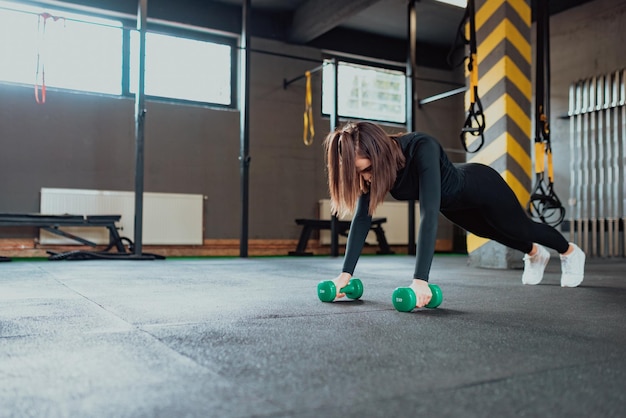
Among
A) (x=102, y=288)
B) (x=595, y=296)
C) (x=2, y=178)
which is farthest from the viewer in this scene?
(x=2, y=178)

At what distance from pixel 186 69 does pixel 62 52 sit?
1.34 meters

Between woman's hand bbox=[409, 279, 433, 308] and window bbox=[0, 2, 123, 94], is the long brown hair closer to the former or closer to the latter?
woman's hand bbox=[409, 279, 433, 308]

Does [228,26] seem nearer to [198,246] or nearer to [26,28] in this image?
[26,28]

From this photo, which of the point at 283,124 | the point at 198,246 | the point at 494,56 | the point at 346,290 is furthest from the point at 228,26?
the point at 346,290

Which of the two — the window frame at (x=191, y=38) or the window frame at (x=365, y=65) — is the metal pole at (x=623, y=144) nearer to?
the window frame at (x=365, y=65)

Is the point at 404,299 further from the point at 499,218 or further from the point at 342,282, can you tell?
the point at 499,218

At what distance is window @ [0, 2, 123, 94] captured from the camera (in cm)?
573

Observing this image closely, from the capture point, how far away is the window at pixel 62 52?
18.8 feet

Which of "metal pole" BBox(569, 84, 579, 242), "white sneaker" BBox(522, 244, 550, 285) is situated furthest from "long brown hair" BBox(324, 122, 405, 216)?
"metal pole" BBox(569, 84, 579, 242)

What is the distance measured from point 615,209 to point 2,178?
261 inches

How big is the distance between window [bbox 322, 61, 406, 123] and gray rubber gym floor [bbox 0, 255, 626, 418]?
18.0 feet

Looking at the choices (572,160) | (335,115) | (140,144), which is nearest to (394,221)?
(335,115)

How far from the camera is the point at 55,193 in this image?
5.76 m

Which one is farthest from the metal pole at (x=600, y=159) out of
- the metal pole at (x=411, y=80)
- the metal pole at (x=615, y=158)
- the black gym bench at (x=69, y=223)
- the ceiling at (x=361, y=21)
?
the black gym bench at (x=69, y=223)
